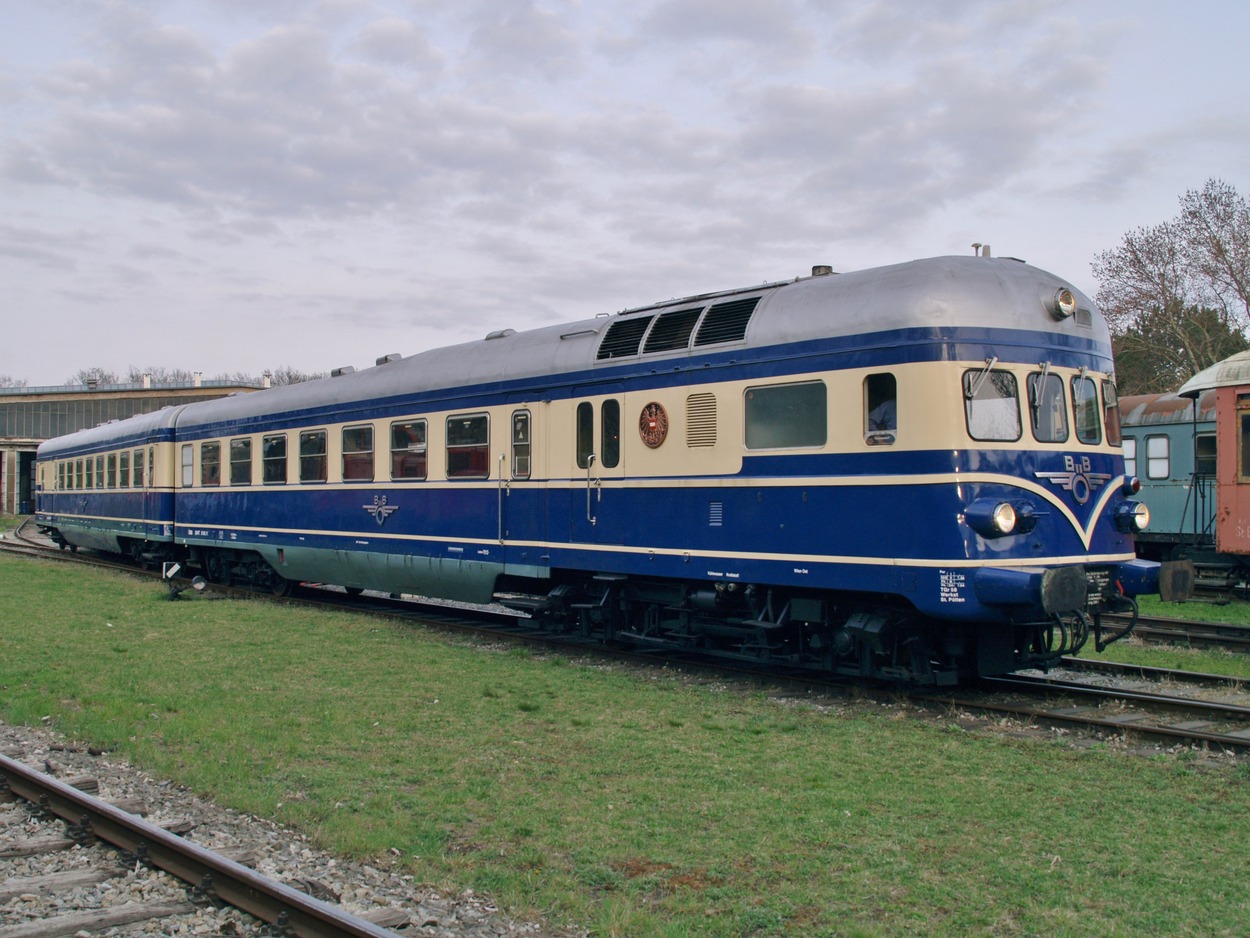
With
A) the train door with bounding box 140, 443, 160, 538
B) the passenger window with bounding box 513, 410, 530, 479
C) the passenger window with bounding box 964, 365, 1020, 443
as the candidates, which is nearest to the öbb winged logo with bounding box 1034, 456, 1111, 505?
the passenger window with bounding box 964, 365, 1020, 443

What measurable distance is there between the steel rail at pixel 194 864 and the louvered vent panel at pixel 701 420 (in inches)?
255

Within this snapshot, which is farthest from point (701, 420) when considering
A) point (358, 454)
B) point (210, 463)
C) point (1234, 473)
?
point (210, 463)

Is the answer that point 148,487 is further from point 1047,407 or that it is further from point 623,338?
point 1047,407

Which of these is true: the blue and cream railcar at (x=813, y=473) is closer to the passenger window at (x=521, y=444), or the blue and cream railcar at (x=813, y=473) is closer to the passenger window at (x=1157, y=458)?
the passenger window at (x=521, y=444)

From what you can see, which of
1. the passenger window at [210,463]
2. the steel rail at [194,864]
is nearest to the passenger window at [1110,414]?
the steel rail at [194,864]

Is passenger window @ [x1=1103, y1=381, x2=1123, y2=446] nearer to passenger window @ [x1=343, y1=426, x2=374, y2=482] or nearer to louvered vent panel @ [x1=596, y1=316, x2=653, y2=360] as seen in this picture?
louvered vent panel @ [x1=596, y1=316, x2=653, y2=360]

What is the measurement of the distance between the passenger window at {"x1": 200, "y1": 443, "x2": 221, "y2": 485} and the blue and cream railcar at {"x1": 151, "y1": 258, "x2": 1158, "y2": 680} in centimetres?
819

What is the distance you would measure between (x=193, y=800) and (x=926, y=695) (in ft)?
20.8

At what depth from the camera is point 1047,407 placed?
972 cm

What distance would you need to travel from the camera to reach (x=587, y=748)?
27.0ft

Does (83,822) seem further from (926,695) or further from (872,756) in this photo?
(926,695)

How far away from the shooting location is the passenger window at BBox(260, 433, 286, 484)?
1892 centimetres

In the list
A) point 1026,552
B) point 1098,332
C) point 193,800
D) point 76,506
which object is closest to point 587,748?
point 193,800

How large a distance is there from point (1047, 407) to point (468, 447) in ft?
24.8
